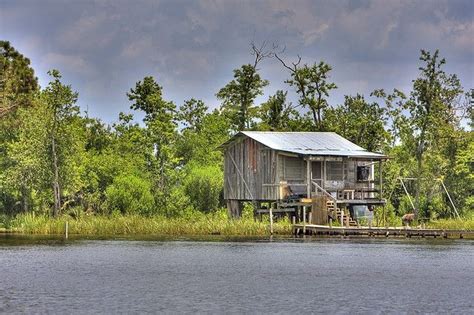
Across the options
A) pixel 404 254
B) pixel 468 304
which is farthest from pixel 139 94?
pixel 468 304

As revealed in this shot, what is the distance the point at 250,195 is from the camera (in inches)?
2864

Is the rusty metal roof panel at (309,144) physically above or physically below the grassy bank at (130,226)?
above

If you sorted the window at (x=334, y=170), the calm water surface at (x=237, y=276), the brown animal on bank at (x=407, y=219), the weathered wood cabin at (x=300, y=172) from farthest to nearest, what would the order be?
the window at (x=334, y=170) < the brown animal on bank at (x=407, y=219) < the weathered wood cabin at (x=300, y=172) < the calm water surface at (x=237, y=276)

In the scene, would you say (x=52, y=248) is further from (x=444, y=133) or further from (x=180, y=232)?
(x=444, y=133)

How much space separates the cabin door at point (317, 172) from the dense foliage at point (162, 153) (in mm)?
8545

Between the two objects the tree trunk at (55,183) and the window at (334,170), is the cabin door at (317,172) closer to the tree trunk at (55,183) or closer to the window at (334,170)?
the window at (334,170)

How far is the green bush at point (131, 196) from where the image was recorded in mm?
74312

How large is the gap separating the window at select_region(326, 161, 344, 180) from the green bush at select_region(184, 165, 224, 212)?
10298 mm

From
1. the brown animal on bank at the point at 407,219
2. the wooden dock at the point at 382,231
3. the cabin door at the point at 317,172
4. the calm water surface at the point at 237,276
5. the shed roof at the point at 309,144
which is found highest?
the shed roof at the point at 309,144

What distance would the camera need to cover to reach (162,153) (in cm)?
7850

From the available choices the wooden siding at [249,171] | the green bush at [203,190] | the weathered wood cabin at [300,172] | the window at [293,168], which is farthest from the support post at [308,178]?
the green bush at [203,190]

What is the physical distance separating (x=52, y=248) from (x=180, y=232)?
1278 centimetres

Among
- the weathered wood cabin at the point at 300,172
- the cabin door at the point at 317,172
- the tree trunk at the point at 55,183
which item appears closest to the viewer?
the weathered wood cabin at the point at 300,172

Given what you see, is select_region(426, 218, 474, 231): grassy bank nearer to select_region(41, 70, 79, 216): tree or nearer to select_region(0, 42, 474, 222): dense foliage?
select_region(0, 42, 474, 222): dense foliage
